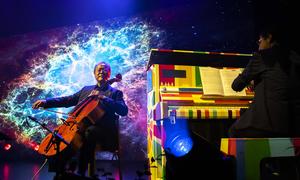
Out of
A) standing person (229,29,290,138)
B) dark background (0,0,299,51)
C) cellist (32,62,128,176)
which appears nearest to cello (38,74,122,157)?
cellist (32,62,128,176)

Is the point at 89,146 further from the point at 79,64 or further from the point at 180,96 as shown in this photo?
the point at 79,64

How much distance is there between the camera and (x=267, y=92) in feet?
7.78

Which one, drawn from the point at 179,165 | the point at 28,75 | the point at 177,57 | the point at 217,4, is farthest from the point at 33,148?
the point at 217,4

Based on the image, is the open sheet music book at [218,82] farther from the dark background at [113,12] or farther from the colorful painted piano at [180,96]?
the dark background at [113,12]

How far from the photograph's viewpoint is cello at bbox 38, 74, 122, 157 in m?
2.92

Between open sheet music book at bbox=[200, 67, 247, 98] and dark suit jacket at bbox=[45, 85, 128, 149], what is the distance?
99 centimetres

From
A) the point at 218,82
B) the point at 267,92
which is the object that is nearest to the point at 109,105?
the point at 218,82

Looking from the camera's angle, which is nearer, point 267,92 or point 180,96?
point 267,92

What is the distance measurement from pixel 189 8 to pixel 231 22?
0.79 metres

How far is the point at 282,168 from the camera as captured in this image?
7.07 ft

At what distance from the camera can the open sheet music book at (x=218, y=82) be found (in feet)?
11.4

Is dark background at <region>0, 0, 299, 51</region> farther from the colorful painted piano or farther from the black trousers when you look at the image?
the black trousers

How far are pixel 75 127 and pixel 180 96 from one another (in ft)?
3.97

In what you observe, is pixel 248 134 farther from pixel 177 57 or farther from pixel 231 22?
pixel 231 22
